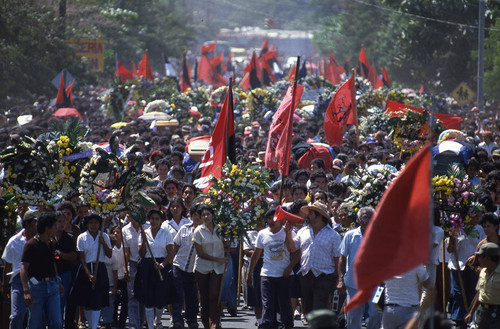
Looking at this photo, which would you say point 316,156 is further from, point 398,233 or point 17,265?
point 398,233

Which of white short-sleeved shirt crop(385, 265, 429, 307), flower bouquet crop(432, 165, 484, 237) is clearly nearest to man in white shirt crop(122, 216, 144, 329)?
flower bouquet crop(432, 165, 484, 237)

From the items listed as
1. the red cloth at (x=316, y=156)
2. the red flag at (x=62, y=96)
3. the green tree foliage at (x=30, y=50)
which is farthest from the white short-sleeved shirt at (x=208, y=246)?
the green tree foliage at (x=30, y=50)

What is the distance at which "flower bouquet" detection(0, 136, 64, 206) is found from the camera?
37.2ft

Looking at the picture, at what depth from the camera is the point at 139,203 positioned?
11188 mm

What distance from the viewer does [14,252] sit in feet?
33.3

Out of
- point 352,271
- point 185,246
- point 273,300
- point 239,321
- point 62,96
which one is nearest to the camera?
point 352,271

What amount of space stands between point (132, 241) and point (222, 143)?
8.00 ft

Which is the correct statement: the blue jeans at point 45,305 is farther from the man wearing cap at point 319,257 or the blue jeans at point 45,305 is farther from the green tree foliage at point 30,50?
the green tree foliage at point 30,50

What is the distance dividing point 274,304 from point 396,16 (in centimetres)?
4563

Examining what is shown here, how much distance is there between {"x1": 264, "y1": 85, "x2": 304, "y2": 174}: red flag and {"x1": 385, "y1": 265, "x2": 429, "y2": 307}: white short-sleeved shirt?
4626 millimetres

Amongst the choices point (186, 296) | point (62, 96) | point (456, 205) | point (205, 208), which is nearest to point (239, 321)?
point (186, 296)

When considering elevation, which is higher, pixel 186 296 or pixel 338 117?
pixel 338 117

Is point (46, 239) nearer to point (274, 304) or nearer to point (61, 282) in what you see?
point (61, 282)

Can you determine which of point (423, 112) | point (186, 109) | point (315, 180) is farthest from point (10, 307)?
point (186, 109)
